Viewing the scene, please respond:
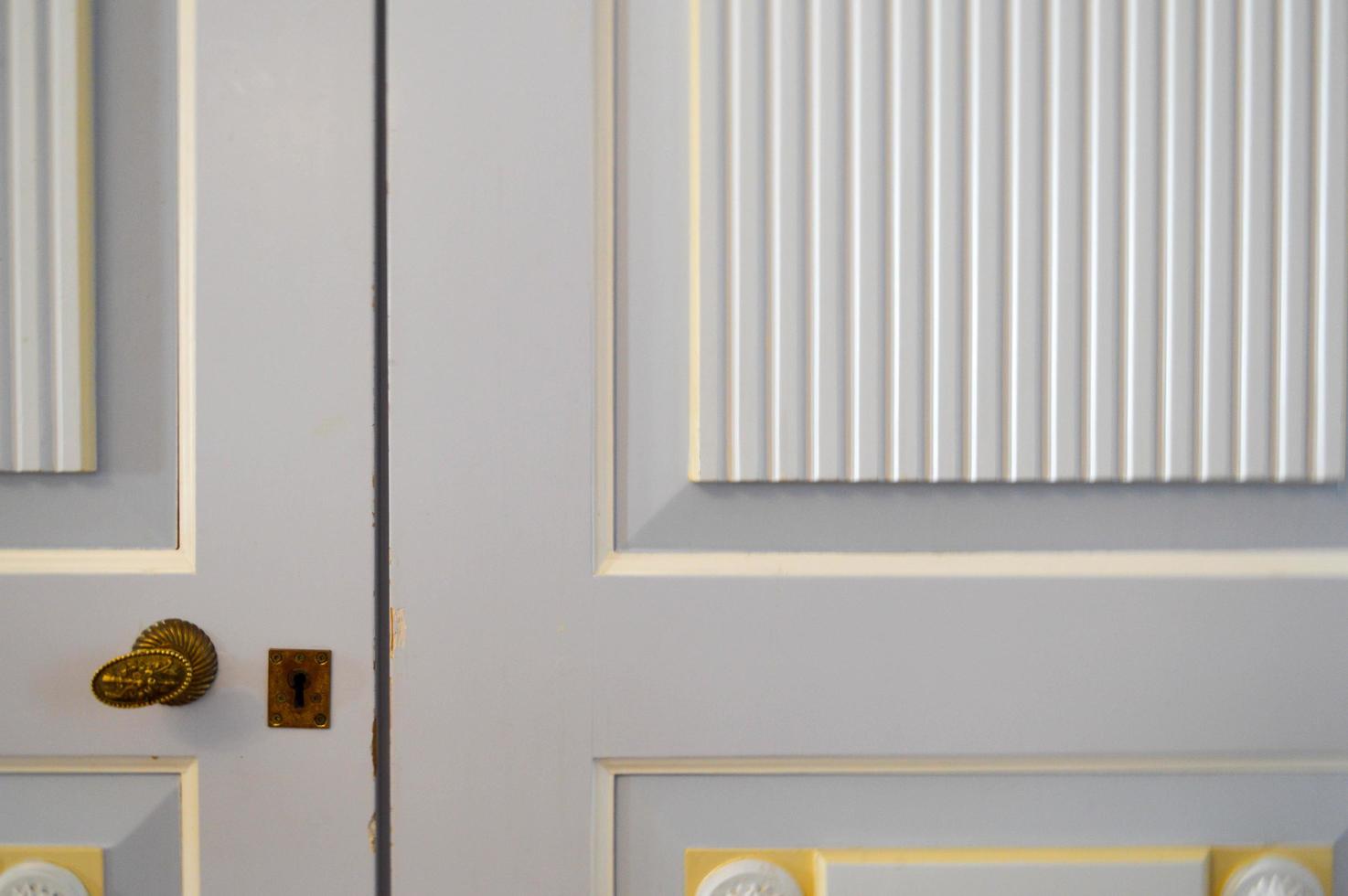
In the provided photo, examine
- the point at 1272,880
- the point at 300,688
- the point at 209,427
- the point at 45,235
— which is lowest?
the point at 1272,880

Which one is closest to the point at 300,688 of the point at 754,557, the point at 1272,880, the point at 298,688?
the point at 298,688

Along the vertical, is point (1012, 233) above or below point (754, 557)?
above

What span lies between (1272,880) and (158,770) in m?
0.64

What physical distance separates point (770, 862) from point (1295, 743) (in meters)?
0.31

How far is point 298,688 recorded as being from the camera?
546 mm

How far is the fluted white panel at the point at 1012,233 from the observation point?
1.78 feet

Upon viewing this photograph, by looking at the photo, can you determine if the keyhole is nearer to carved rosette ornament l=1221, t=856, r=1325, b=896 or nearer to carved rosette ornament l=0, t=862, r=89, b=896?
carved rosette ornament l=0, t=862, r=89, b=896

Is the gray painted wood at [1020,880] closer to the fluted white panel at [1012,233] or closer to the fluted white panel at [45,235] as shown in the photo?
the fluted white panel at [1012,233]

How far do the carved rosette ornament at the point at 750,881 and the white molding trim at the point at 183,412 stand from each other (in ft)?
1.14

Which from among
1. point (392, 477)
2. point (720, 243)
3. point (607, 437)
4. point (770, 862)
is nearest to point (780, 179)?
point (720, 243)

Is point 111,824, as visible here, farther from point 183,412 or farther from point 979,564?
point 979,564

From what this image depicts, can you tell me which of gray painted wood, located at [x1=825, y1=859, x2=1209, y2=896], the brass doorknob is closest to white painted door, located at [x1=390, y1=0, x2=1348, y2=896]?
gray painted wood, located at [x1=825, y1=859, x2=1209, y2=896]

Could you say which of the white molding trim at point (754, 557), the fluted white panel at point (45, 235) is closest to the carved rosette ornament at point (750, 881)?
the white molding trim at point (754, 557)

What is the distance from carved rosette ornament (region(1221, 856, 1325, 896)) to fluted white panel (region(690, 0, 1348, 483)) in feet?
0.75
